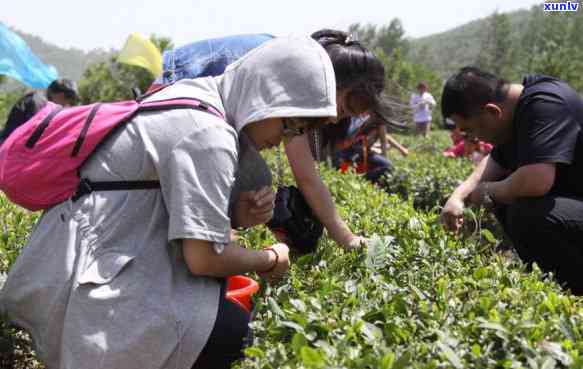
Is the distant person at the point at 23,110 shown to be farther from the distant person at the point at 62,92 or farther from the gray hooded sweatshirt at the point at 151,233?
the gray hooded sweatshirt at the point at 151,233

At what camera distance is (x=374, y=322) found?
175 centimetres

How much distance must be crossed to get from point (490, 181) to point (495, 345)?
2121mm

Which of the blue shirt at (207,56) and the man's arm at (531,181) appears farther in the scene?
the blue shirt at (207,56)

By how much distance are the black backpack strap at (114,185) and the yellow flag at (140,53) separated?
23.7 feet

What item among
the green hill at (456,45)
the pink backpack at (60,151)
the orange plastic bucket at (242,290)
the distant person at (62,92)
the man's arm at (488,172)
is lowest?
the green hill at (456,45)

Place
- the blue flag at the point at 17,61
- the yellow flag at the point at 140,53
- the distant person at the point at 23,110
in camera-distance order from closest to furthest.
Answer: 1. the distant person at the point at 23,110
2. the blue flag at the point at 17,61
3. the yellow flag at the point at 140,53

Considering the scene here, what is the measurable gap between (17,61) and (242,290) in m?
7.88

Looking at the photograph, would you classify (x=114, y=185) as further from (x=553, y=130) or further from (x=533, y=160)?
(x=553, y=130)

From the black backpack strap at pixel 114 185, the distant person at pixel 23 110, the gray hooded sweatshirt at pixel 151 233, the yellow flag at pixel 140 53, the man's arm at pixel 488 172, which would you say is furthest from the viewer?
the yellow flag at pixel 140 53

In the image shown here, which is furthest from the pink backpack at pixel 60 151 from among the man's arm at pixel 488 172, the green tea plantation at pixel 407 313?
the man's arm at pixel 488 172

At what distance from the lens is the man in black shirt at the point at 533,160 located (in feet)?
9.78

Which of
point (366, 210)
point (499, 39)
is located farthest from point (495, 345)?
point (499, 39)

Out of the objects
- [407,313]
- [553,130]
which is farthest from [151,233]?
[553,130]

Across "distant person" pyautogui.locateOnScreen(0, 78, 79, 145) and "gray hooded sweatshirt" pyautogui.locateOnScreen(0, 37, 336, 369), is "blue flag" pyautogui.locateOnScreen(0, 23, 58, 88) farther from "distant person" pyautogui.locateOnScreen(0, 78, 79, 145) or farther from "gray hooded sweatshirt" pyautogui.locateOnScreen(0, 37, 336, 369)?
"gray hooded sweatshirt" pyautogui.locateOnScreen(0, 37, 336, 369)
